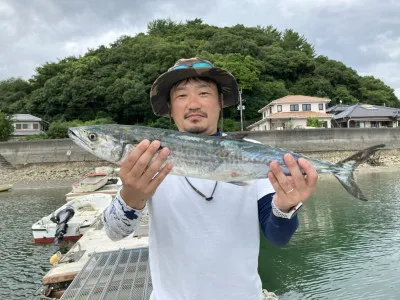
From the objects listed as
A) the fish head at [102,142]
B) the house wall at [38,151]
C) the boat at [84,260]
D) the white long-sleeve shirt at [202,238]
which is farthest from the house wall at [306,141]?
the white long-sleeve shirt at [202,238]

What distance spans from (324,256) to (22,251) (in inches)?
417

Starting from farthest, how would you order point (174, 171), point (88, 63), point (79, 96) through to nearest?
1. point (88, 63)
2. point (79, 96)
3. point (174, 171)

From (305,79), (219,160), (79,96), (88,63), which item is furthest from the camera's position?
(305,79)

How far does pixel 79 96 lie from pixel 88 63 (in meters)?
8.71

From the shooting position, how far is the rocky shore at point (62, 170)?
34.6 meters

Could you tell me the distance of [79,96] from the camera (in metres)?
50.6

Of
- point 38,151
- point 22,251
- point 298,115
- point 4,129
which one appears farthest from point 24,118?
point 22,251

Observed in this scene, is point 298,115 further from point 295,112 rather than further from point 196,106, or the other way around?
point 196,106

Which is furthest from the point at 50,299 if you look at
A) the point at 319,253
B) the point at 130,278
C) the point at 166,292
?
the point at 319,253

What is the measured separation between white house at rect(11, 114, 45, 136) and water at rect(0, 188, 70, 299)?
34.8m

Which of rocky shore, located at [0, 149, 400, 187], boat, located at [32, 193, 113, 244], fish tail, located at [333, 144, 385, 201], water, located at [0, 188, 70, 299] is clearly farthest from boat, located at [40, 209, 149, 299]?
rocky shore, located at [0, 149, 400, 187]

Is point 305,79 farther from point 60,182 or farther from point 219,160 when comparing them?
point 219,160

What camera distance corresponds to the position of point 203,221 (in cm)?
232

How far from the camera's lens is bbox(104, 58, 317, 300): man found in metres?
2.25
